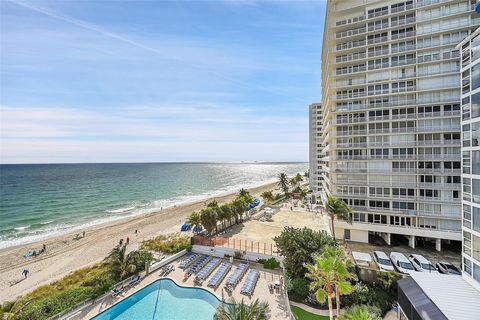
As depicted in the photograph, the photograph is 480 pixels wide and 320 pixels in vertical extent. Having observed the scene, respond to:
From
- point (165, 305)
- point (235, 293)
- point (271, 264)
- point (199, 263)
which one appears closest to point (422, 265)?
point (271, 264)

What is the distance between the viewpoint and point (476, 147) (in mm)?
15930

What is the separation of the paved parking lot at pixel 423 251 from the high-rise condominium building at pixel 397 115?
104cm

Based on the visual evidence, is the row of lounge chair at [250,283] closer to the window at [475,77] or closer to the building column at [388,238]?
the building column at [388,238]

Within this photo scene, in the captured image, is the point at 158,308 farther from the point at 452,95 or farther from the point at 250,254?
the point at 452,95

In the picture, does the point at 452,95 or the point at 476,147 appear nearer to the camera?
the point at 476,147

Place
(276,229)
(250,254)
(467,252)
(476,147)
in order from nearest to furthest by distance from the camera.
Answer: (476,147) → (467,252) → (250,254) → (276,229)

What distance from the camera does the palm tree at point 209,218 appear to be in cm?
3447

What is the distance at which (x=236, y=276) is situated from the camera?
23.7 meters

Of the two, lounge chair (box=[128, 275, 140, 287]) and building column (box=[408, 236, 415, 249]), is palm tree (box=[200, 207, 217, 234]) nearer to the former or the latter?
lounge chair (box=[128, 275, 140, 287])

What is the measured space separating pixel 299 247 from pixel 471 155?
48.0 ft

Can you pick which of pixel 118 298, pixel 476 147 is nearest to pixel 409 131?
pixel 476 147

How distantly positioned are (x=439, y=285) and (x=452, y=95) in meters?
23.6

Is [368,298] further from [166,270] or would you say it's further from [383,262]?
[166,270]

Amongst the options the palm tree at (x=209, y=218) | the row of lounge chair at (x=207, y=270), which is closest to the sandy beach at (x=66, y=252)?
the palm tree at (x=209, y=218)
